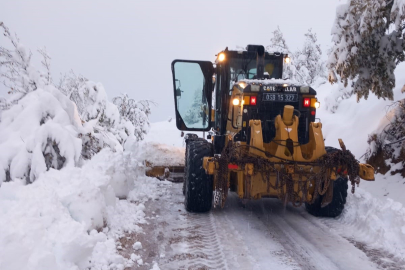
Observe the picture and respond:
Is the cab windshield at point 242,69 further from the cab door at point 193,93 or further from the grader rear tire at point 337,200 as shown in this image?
the grader rear tire at point 337,200

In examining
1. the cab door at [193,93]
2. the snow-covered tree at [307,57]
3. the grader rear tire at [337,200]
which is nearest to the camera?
the grader rear tire at [337,200]

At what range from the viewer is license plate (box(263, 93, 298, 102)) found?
6.54 m

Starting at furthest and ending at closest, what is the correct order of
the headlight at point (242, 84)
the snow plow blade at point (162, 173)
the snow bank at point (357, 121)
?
1. the snow bank at point (357, 121)
2. the snow plow blade at point (162, 173)
3. the headlight at point (242, 84)

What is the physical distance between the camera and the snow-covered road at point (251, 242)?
4477 mm

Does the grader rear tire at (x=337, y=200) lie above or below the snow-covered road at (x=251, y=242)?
above

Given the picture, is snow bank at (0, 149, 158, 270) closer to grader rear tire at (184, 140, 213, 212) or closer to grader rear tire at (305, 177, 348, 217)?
grader rear tire at (184, 140, 213, 212)

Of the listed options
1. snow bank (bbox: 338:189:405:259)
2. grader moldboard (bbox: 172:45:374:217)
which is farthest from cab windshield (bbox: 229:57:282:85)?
snow bank (bbox: 338:189:405:259)

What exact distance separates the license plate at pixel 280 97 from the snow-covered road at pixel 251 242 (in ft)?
6.57

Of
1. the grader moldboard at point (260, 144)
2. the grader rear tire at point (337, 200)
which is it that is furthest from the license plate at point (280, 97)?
the grader rear tire at point (337, 200)

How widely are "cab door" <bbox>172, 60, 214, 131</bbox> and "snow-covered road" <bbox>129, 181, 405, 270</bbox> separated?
2.46 metres

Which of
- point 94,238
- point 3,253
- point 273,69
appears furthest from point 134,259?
point 273,69

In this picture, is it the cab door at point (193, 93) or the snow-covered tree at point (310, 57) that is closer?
the cab door at point (193, 93)

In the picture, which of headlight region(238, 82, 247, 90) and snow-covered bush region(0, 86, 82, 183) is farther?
headlight region(238, 82, 247, 90)

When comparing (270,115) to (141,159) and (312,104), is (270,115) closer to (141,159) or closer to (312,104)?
(312,104)
